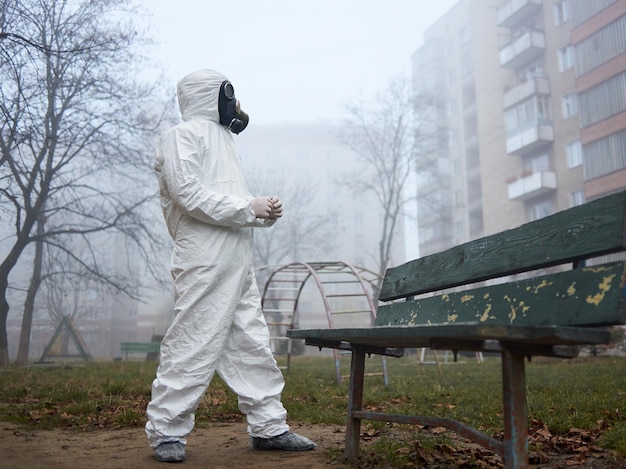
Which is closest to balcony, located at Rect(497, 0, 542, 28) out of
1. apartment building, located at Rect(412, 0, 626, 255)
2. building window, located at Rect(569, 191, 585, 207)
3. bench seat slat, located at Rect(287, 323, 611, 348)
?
apartment building, located at Rect(412, 0, 626, 255)

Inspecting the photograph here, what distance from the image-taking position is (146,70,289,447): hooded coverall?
3.33 m

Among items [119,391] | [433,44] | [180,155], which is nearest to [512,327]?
[180,155]

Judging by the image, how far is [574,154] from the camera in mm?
28484

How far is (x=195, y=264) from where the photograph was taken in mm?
3484

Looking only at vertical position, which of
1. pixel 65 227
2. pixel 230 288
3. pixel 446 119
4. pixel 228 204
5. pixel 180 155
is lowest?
pixel 230 288

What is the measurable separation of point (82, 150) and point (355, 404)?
53.1 ft

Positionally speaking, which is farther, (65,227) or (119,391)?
(65,227)

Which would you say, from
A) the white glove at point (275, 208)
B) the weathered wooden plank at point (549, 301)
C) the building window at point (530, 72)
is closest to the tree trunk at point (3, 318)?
the white glove at point (275, 208)

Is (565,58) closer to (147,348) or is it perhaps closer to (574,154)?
(574,154)

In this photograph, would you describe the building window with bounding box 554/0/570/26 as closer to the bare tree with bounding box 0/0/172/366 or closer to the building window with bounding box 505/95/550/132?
the building window with bounding box 505/95/550/132

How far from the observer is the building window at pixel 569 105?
2847cm

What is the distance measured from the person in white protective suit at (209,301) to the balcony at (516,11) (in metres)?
30.3

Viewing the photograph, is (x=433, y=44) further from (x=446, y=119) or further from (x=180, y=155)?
(x=180, y=155)

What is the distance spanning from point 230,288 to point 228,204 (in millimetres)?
444
